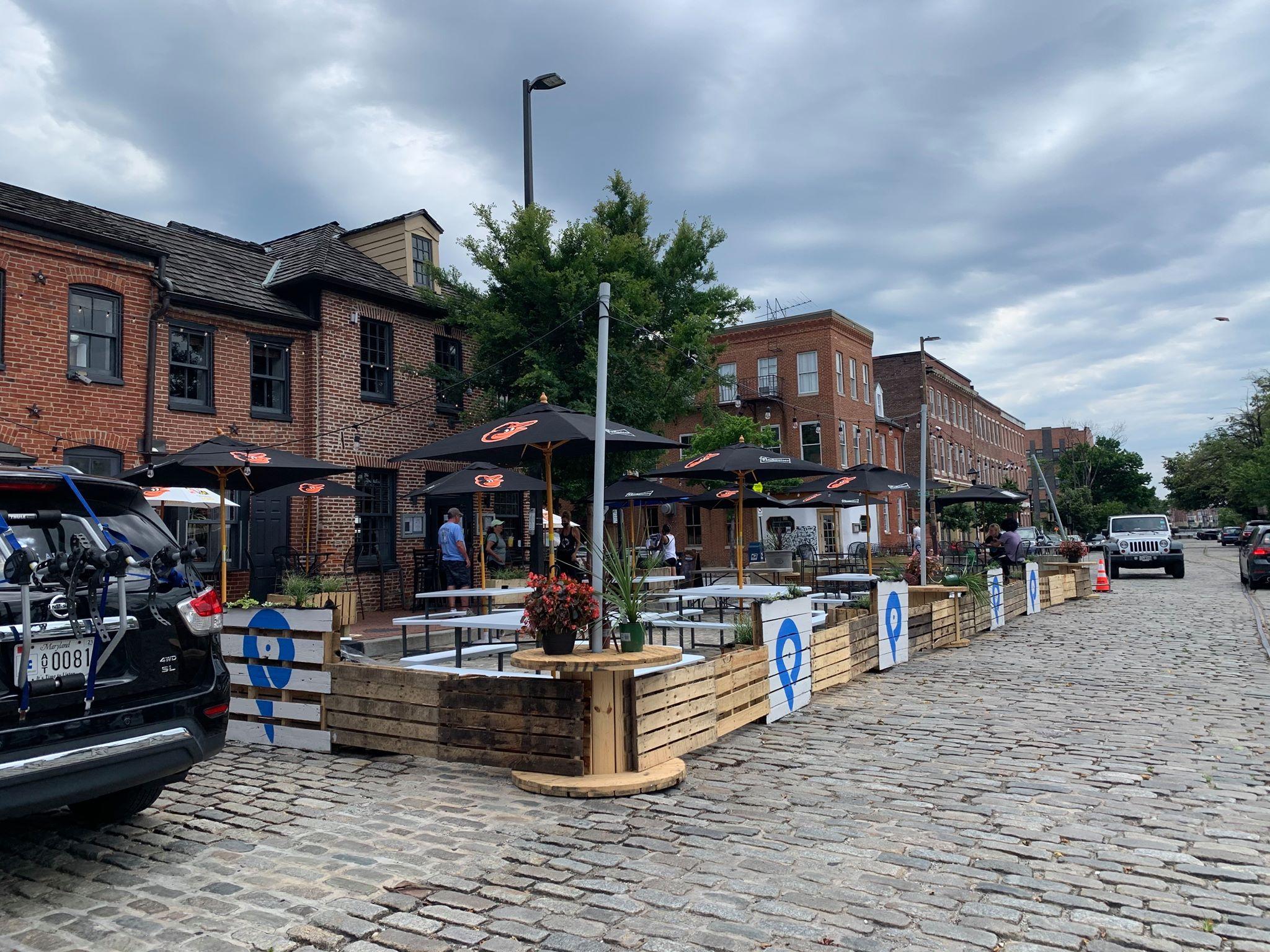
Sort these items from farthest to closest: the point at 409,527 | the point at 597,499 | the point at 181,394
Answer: the point at 409,527
the point at 181,394
the point at 597,499

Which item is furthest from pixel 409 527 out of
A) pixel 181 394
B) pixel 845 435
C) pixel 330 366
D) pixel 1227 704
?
pixel 845 435

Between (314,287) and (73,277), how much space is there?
4485 millimetres

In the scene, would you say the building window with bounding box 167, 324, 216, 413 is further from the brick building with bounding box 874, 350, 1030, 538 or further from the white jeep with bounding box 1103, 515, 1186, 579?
the brick building with bounding box 874, 350, 1030, 538

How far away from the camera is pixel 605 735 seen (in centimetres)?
531

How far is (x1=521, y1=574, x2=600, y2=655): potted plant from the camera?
5.27 meters

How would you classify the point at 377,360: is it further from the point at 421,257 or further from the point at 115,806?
the point at 115,806

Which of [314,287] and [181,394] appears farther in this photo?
[314,287]

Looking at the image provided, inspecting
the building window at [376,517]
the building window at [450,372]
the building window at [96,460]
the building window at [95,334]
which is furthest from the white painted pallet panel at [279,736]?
the building window at [450,372]

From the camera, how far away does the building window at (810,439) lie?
123ft

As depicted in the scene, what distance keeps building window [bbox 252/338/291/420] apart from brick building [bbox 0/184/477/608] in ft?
0.11

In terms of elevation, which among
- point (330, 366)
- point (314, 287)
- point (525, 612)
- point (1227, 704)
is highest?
point (314, 287)

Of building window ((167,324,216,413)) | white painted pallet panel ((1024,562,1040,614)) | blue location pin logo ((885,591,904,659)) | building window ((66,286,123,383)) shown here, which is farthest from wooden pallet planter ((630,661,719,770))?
white painted pallet panel ((1024,562,1040,614))

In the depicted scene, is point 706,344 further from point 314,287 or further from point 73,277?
point 73,277

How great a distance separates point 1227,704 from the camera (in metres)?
7.64
